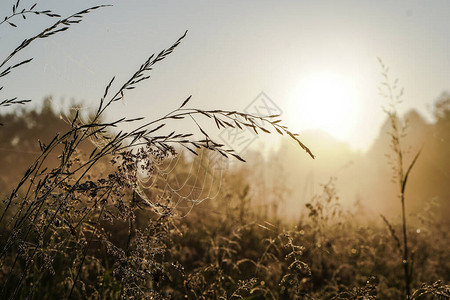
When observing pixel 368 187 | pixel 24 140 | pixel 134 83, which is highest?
pixel 368 187

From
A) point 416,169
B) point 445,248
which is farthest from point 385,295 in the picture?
point 416,169

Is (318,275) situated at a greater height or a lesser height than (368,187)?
lesser

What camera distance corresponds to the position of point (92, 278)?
11.0ft

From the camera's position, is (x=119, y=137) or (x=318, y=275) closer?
(x=119, y=137)

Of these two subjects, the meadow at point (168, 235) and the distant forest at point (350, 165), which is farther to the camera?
the distant forest at point (350, 165)

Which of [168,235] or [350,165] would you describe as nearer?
[168,235]

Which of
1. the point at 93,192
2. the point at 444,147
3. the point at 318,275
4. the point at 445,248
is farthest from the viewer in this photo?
the point at 444,147

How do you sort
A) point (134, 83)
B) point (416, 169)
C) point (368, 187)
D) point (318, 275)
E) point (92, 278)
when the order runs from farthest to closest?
point (368, 187)
point (416, 169)
point (318, 275)
point (92, 278)
point (134, 83)

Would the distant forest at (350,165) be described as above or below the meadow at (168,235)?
above

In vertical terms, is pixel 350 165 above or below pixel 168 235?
above

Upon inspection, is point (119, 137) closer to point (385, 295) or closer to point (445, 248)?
point (385, 295)

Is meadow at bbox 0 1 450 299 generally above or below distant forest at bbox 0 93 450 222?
below

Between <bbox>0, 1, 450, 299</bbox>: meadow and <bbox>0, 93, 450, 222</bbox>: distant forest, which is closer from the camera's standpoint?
<bbox>0, 1, 450, 299</bbox>: meadow

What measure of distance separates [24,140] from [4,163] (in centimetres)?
136
